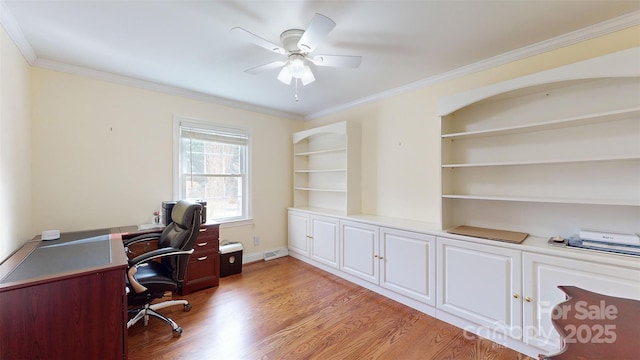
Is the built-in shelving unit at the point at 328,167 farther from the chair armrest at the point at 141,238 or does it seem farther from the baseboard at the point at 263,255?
the chair armrest at the point at 141,238

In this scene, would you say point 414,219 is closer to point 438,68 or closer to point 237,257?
point 438,68

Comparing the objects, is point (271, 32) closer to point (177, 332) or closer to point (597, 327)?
point (597, 327)

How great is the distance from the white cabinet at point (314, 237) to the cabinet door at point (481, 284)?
142cm

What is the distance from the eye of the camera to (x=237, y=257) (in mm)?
3434

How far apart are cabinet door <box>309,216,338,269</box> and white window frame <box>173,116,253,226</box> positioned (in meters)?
1.03

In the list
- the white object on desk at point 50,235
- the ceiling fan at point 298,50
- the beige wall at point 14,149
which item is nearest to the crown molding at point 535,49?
the ceiling fan at point 298,50

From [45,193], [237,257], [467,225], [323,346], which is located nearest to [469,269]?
[467,225]

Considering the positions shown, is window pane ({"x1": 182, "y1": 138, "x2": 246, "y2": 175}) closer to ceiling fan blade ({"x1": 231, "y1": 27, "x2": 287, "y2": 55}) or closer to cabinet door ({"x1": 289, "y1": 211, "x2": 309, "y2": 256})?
cabinet door ({"x1": 289, "y1": 211, "x2": 309, "y2": 256})

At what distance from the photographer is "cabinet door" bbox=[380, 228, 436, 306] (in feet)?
7.98

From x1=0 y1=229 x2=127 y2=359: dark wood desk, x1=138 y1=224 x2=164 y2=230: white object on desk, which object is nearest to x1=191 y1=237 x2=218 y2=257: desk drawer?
x1=138 y1=224 x2=164 y2=230: white object on desk

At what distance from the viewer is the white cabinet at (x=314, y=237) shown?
3443mm

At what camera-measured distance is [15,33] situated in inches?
74.7

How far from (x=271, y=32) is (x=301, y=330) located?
244cm

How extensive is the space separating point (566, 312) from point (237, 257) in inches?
128
